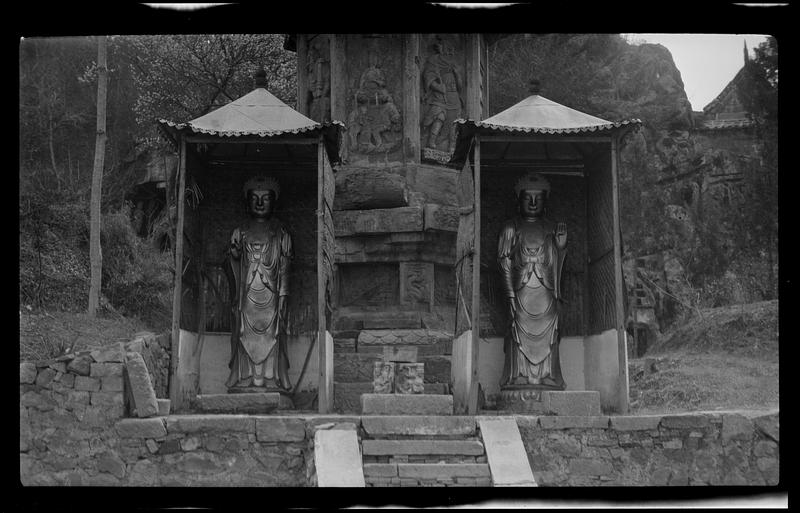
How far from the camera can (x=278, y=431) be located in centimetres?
1134

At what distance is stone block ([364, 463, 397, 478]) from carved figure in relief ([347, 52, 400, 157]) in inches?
232

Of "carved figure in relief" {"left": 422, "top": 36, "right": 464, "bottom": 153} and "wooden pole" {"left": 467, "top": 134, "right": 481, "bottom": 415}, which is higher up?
"carved figure in relief" {"left": 422, "top": 36, "right": 464, "bottom": 153}

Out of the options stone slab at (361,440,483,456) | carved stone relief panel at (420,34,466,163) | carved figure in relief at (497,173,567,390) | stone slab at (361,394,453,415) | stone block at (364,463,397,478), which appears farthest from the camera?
carved stone relief panel at (420,34,466,163)

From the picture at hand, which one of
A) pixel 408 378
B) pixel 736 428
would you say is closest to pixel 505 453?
pixel 408 378

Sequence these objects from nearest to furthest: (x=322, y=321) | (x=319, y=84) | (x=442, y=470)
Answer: (x=442, y=470) → (x=322, y=321) → (x=319, y=84)

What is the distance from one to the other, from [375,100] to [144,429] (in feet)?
21.1

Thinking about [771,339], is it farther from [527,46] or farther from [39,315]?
[39,315]

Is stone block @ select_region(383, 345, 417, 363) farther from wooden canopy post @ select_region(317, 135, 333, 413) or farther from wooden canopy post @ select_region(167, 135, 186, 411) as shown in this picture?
wooden canopy post @ select_region(167, 135, 186, 411)

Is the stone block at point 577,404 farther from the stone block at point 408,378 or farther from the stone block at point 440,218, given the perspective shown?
the stone block at point 440,218

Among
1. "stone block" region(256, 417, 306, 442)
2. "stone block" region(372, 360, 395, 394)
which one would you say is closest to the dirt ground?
"stone block" region(372, 360, 395, 394)

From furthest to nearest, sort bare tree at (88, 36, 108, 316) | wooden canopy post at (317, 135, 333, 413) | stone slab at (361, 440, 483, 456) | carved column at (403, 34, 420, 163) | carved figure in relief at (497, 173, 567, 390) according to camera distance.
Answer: bare tree at (88, 36, 108, 316)
carved column at (403, 34, 420, 163)
carved figure in relief at (497, 173, 567, 390)
wooden canopy post at (317, 135, 333, 413)
stone slab at (361, 440, 483, 456)

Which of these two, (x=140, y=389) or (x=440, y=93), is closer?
(x=140, y=389)

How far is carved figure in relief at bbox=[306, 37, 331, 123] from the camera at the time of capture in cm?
1582

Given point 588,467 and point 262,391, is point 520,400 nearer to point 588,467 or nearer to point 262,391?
point 588,467
